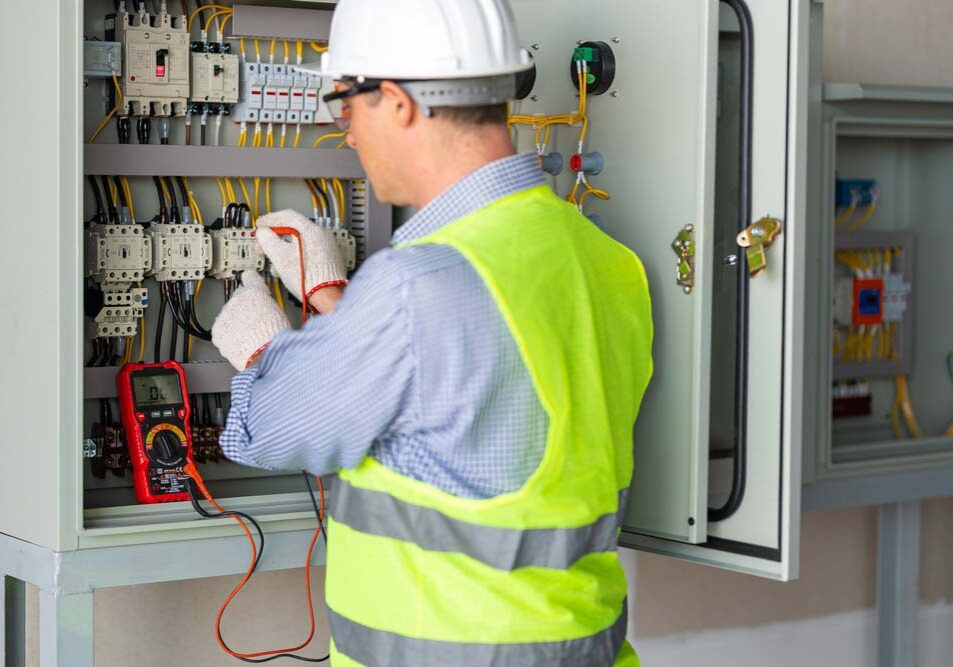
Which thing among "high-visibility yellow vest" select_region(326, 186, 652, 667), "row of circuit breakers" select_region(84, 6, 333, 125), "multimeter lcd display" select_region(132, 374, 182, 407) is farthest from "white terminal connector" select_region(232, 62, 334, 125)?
"high-visibility yellow vest" select_region(326, 186, 652, 667)

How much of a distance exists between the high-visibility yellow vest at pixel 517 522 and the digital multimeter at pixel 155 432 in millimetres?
578

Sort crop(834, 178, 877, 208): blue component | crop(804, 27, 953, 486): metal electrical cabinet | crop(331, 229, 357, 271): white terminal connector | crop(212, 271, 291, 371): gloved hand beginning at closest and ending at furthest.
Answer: crop(212, 271, 291, 371): gloved hand
crop(331, 229, 357, 271): white terminal connector
crop(804, 27, 953, 486): metal electrical cabinet
crop(834, 178, 877, 208): blue component

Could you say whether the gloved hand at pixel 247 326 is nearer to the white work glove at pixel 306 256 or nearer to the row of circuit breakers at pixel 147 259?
the white work glove at pixel 306 256

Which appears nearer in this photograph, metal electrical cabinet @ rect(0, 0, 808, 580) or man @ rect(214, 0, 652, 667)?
man @ rect(214, 0, 652, 667)

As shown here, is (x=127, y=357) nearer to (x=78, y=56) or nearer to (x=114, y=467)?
(x=114, y=467)

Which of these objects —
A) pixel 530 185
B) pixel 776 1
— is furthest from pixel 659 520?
pixel 776 1

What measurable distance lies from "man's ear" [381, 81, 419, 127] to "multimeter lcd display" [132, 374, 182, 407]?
79 centimetres

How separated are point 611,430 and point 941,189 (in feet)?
6.71

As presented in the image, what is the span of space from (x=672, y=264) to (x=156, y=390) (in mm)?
882

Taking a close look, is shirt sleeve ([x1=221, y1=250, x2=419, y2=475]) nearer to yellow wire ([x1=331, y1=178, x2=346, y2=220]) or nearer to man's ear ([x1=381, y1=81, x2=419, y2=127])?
man's ear ([x1=381, y1=81, x2=419, y2=127])

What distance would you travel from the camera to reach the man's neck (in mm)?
1416

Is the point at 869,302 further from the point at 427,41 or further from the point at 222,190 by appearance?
the point at 427,41

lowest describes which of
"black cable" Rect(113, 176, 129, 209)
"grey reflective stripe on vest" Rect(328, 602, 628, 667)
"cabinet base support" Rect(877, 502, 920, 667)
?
"cabinet base support" Rect(877, 502, 920, 667)

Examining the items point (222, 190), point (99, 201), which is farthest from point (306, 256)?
point (99, 201)
